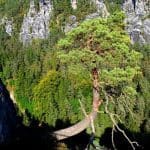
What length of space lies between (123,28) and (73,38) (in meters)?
2.37

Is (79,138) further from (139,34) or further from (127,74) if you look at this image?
(139,34)

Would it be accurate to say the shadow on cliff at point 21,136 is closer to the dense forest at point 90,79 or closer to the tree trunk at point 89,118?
the tree trunk at point 89,118

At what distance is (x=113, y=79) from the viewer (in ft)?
67.5

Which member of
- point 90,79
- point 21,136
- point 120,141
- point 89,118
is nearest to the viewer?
point 89,118

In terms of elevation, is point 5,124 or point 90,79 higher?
point 90,79

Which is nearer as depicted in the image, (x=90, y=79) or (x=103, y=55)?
(x=103, y=55)

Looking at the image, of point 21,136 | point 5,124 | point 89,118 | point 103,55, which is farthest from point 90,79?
point 5,124

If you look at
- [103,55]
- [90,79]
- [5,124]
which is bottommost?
[5,124]

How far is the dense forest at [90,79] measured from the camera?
21.0 metres

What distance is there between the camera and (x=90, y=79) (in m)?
22.2

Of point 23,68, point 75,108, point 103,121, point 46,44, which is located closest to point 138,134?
point 103,121

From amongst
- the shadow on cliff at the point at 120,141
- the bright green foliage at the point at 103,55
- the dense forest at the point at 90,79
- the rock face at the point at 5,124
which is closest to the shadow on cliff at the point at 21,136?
the rock face at the point at 5,124

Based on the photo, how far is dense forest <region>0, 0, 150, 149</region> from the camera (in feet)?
68.8

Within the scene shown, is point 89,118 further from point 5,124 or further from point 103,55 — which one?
point 5,124
